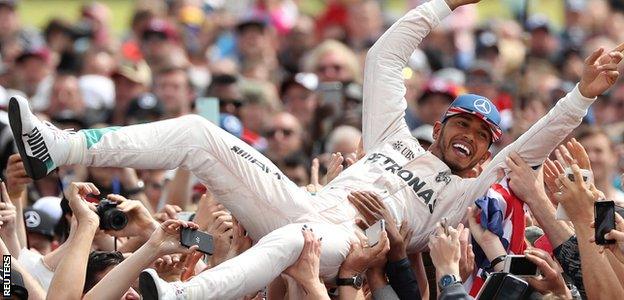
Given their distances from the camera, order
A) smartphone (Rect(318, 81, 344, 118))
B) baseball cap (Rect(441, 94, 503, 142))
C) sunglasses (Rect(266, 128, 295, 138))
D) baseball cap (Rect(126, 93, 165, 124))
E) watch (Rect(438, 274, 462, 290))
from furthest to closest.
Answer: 1. smartphone (Rect(318, 81, 344, 118))
2. baseball cap (Rect(126, 93, 165, 124))
3. sunglasses (Rect(266, 128, 295, 138))
4. baseball cap (Rect(441, 94, 503, 142))
5. watch (Rect(438, 274, 462, 290))

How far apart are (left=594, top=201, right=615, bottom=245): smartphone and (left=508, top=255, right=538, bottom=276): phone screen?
488 millimetres

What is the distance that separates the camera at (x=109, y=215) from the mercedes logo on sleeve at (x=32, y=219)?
1.67 m

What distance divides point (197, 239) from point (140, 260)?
38 centimetres

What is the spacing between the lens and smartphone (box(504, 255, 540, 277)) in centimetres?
1014

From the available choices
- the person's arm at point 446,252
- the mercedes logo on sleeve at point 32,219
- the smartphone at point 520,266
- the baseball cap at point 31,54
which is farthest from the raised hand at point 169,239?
the baseball cap at point 31,54

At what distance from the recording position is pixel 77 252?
34.1 ft

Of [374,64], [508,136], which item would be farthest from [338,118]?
[374,64]

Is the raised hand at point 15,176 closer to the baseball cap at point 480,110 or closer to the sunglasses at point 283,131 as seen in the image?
the baseball cap at point 480,110


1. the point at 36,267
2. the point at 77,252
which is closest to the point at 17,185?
the point at 36,267

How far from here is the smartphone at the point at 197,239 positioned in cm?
1040

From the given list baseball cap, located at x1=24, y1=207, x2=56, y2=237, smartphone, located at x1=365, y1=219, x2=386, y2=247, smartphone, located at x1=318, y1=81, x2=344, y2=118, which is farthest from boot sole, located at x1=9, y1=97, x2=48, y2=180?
smartphone, located at x1=318, y1=81, x2=344, y2=118

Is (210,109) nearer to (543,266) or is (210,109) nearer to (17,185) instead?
(17,185)

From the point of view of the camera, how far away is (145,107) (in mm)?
16719

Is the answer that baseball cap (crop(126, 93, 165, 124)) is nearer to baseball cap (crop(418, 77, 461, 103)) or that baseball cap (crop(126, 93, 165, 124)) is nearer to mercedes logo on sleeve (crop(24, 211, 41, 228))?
baseball cap (crop(418, 77, 461, 103))
